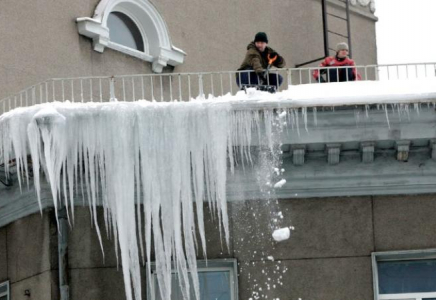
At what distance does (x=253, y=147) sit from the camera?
15648mm

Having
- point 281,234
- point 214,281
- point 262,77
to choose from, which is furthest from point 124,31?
point 281,234

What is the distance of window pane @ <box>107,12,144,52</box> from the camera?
2014 centimetres

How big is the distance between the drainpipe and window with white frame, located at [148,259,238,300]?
36.9 inches

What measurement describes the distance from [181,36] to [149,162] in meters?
5.74

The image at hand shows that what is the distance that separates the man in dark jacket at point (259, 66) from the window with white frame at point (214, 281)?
2.11 meters

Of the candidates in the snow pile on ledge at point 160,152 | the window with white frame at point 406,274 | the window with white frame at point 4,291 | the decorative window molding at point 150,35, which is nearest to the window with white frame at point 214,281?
the snow pile on ledge at point 160,152

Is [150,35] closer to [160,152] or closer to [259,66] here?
[259,66]

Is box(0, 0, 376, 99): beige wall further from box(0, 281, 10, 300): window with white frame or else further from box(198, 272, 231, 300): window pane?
box(198, 272, 231, 300): window pane

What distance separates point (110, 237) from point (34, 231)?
0.89 meters

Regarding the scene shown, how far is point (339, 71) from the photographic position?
17.1m

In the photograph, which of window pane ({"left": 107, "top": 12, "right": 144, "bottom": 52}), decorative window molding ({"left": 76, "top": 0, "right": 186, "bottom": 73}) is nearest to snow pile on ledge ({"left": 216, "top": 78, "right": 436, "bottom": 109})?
decorative window molding ({"left": 76, "top": 0, "right": 186, "bottom": 73})

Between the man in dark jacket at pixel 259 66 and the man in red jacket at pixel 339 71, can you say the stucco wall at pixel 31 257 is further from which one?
the man in red jacket at pixel 339 71

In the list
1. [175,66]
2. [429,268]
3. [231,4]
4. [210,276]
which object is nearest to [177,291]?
[210,276]

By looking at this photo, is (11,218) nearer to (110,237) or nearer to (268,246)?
(110,237)
